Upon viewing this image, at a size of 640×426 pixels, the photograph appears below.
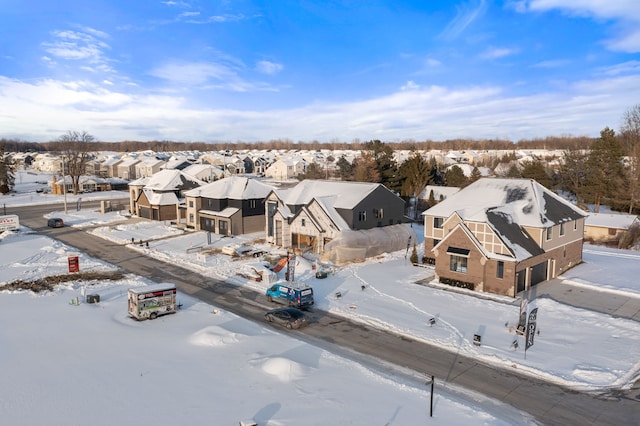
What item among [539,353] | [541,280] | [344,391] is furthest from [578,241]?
[344,391]

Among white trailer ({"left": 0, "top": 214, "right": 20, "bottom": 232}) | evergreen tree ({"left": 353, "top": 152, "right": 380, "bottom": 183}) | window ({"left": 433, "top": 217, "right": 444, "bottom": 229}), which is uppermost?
evergreen tree ({"left": 353, "top": 152, "right": 380, "bottom": 183})

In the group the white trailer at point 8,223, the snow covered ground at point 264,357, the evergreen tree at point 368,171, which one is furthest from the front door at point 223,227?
the white trailer at point 8,223

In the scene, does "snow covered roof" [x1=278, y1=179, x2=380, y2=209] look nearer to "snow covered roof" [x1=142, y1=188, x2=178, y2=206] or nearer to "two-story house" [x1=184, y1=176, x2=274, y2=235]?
"two-story house" [x1=184, y1=176, x2=274, y2=235]

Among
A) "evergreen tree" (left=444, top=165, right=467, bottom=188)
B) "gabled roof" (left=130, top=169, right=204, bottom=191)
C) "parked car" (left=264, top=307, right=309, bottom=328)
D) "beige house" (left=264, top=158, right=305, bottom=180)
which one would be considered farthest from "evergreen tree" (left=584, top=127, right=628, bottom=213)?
"beige house" (left=264, top=158, right=305, bottom=180)

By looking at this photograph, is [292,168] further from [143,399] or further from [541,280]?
[143,399]

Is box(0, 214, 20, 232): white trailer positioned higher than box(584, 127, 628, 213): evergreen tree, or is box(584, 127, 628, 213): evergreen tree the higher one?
box(584, 127, 628, 213): evergreen tree
